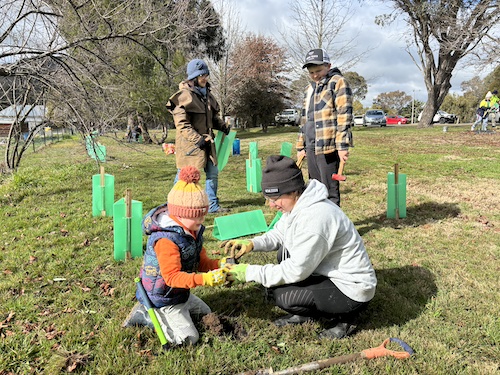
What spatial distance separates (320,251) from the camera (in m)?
2.22

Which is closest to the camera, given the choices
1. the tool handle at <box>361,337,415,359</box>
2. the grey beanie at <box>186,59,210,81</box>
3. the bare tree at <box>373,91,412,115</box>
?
the tool handle at <box>361,337,415,359</box>

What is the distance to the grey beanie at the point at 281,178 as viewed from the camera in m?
2.26

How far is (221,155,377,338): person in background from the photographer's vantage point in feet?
7.27

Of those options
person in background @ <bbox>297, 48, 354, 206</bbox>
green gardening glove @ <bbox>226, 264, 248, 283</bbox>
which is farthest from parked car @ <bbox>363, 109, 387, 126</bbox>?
green gardening glove @ <bbox>226, 264, 248, 283</bbox>

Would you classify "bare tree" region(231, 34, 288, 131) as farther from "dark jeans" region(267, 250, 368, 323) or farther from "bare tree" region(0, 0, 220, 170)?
"dark jeans" region(267, 250, 368, 323)

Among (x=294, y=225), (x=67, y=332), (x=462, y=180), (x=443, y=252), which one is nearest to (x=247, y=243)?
(x=294, y=225)

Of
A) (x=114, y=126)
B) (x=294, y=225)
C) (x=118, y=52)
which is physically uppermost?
(x=118, y=52)

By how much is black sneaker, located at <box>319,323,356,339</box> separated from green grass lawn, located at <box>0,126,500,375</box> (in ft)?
0.16

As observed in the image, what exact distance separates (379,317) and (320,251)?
2.87ft

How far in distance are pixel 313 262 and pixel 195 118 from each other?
3147mm

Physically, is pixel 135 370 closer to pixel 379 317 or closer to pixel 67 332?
pixel 67 332

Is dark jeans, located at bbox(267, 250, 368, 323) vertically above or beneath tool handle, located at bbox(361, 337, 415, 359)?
above

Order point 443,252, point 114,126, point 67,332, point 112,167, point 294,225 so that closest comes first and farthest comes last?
point 294,225, point 67,332, point 443,252, point 114,126, point 112,167

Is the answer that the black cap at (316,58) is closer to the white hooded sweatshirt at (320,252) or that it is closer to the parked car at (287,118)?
the white hooded sweatshirt at (320,252)
